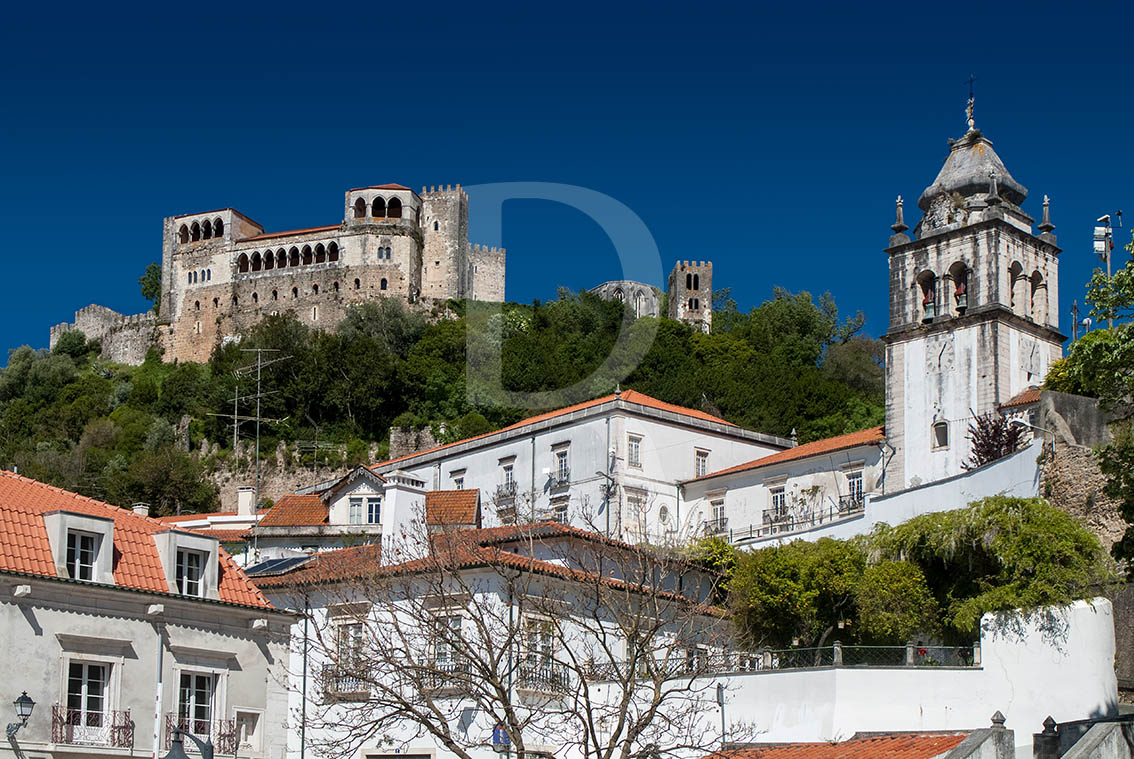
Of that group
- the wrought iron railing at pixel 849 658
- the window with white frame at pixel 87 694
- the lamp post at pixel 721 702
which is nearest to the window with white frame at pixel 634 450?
the wrought iron railing at pixel 849 658

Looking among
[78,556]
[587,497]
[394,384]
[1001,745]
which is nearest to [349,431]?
[394,384]

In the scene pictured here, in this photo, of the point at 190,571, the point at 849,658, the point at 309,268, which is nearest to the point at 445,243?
the point at 309,268

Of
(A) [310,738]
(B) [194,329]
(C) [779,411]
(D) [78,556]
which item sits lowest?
(A) [310,738]

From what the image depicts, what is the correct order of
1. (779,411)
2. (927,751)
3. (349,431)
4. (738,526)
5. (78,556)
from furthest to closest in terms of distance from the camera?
(349,431), (779,411), (738,526), (78,556), (927,751)

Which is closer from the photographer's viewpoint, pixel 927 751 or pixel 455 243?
pixel 927 751

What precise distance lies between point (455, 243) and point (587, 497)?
5961cm

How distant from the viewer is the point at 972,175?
5366cm

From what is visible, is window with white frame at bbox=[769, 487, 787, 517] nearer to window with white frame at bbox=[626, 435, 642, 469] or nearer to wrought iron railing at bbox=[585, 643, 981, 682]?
window with white frame at bbox=[626, 435, 642, 469]

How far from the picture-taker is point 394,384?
89.1 metres

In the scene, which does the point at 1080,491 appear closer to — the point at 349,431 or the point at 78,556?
the point at 78,556

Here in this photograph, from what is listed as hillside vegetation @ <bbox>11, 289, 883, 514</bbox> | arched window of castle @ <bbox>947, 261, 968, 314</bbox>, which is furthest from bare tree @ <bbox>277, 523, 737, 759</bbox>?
hillside vegetation @ <bbox>11, 289, 883, 514</bbox>

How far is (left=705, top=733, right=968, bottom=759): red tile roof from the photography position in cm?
2492

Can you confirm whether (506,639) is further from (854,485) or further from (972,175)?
(972,175)

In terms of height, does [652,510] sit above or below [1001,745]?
above
